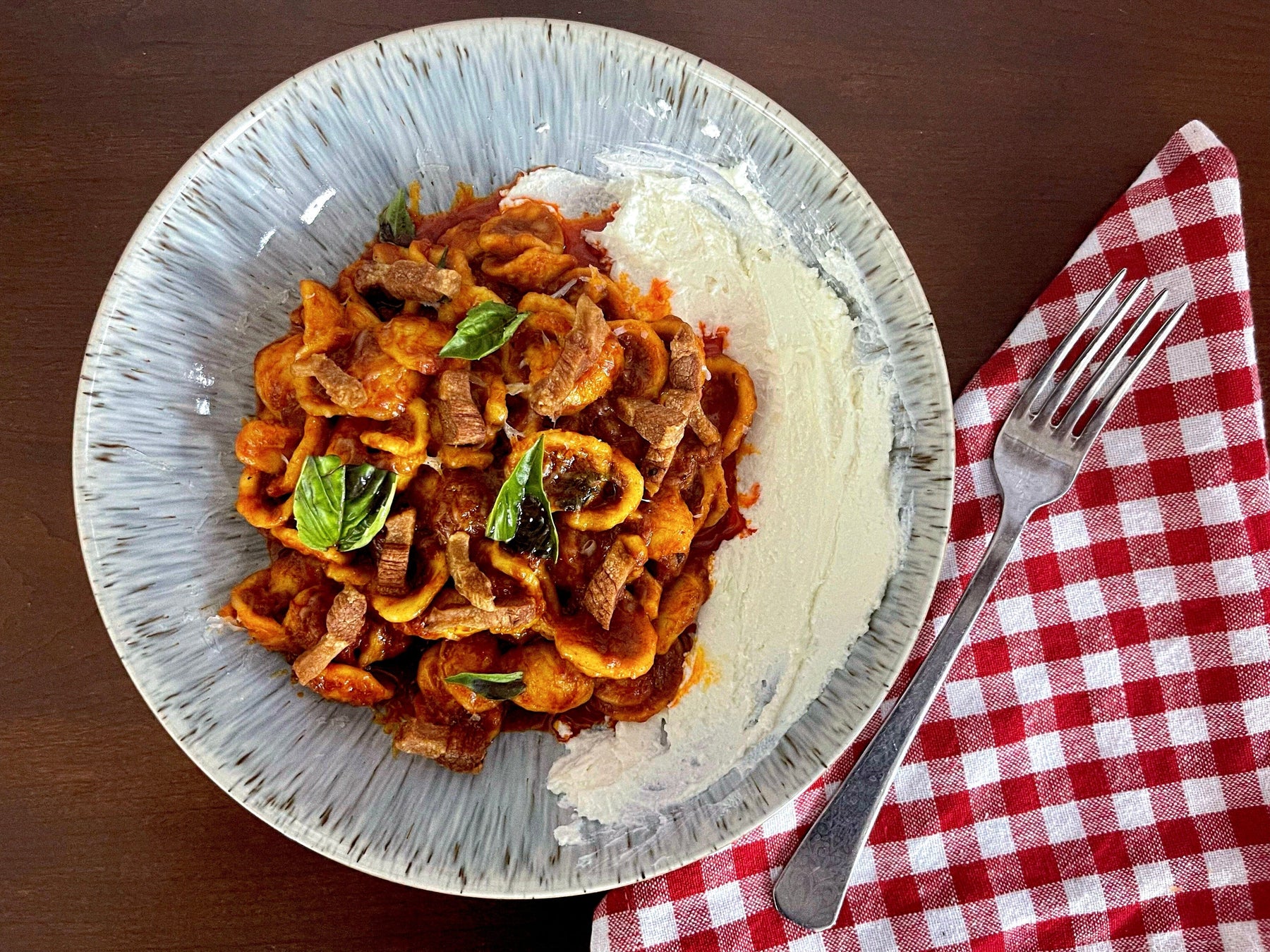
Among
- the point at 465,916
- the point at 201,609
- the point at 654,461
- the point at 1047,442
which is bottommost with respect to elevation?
the point at 465,916

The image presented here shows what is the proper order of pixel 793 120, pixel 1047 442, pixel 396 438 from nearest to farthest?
pixel 396 438 → pixel 793 120 → pixel 1047 442

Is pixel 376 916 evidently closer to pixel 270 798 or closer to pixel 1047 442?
pixel 270 798

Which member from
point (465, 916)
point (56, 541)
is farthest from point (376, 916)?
point (56, 541)

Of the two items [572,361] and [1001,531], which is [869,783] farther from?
[572,361]

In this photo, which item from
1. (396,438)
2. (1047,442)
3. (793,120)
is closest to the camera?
(396,438)

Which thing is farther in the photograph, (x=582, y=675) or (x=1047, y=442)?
(x=1047, y=442)

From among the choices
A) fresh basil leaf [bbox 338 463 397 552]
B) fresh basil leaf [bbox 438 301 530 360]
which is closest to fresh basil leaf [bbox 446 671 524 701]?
fresh basil leaf [bbox 338 463 397 552]

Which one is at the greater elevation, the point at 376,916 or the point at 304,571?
the point at 304,571

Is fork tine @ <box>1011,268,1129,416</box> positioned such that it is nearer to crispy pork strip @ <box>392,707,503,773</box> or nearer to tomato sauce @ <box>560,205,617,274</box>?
tomato sauce @ <box>560,205,617,274</box>
